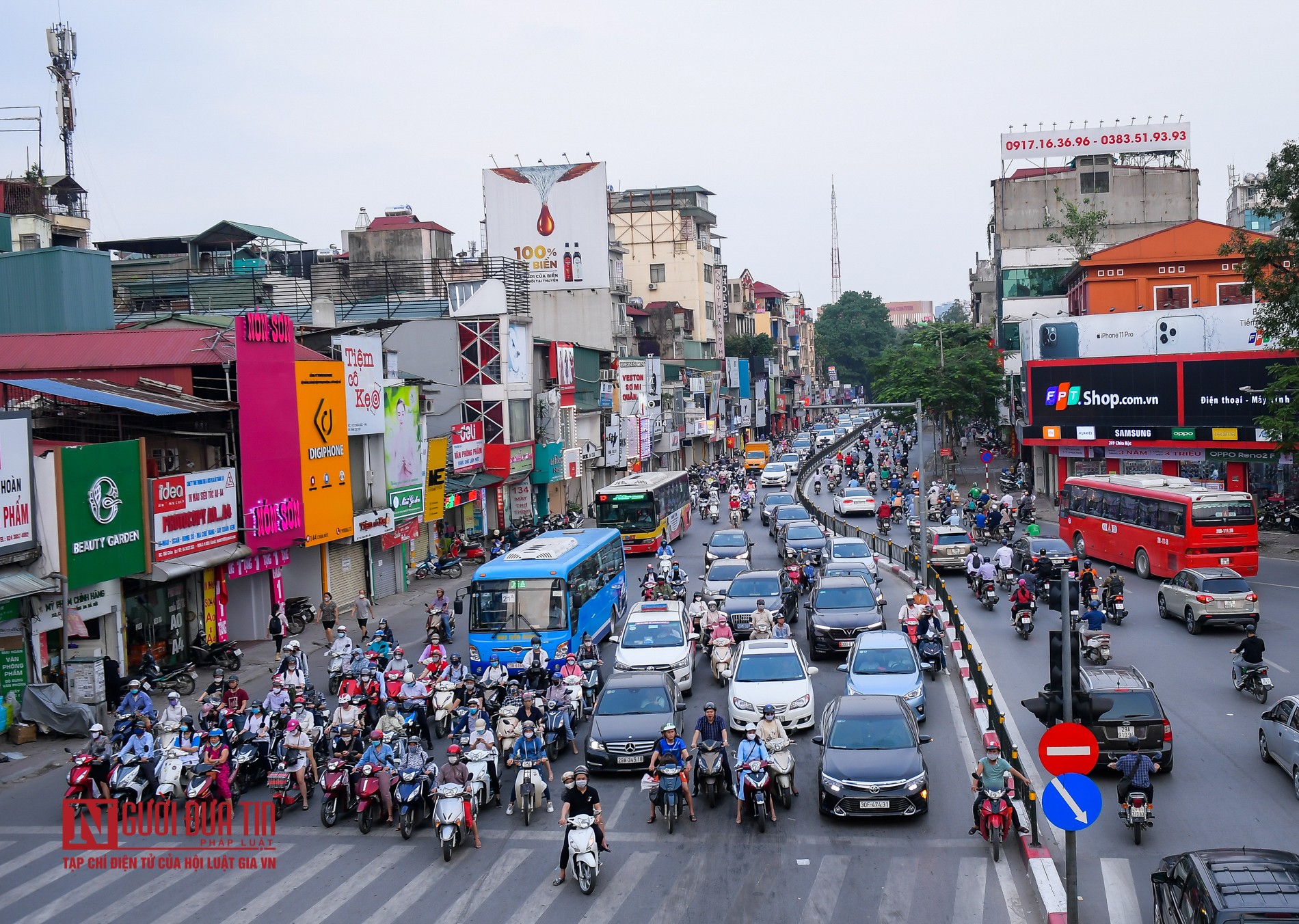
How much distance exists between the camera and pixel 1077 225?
74.9 metres

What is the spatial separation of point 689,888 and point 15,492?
49.2ft

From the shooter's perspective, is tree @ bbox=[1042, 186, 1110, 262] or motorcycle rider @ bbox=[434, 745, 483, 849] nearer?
motorcycle rider @ bbox=[434, 745, 483, 849]

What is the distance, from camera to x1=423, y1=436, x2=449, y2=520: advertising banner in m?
40.1

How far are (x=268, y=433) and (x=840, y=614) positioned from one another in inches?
602

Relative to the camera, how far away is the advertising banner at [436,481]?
40.1m

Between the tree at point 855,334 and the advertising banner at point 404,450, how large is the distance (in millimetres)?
126877

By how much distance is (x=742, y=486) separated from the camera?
64062 mm

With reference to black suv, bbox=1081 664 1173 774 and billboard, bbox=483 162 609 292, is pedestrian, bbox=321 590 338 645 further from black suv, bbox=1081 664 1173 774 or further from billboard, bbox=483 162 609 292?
billboard, bbox=483 162 609 292

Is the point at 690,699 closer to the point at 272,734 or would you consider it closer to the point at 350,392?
the point at 272,734

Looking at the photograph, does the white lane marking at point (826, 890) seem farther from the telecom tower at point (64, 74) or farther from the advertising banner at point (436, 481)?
the telecom tower at point (64, 74)

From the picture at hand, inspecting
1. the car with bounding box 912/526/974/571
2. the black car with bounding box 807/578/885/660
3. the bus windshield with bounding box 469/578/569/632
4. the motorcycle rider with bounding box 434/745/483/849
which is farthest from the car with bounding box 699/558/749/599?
the motorcycle rider with bounding box 434/745/483/849

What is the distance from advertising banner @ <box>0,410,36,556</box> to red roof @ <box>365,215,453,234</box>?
4269 centimetres

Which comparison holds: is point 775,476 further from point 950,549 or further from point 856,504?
point 950,549

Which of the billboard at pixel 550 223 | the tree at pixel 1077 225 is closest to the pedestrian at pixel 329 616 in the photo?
the billboard at pixel 550 223
